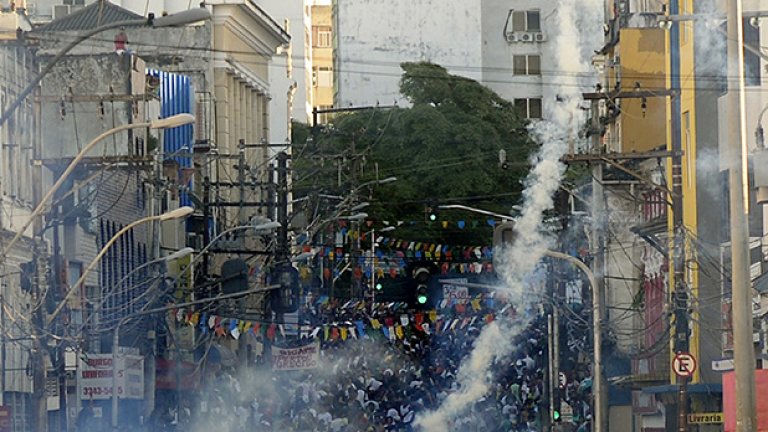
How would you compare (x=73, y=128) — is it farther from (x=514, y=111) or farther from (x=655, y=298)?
(x=514, y=111)

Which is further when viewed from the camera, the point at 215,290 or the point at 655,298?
the point at 215,290

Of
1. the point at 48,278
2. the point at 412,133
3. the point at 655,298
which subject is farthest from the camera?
the point at 412,133

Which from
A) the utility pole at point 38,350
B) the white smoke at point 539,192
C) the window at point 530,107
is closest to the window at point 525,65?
the white smoke at point 539,192

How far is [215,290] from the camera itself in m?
64.9

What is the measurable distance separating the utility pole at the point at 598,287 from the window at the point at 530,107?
52430 mm

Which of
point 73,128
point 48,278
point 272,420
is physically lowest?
point 272,420

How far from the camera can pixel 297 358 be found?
61.5m

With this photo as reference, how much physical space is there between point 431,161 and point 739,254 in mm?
60519

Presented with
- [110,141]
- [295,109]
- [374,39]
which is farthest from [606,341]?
[295,109]

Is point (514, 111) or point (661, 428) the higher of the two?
point (514, 111)

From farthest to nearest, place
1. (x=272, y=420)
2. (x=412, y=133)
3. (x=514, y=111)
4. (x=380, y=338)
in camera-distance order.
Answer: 1. (x=514, y=111)
2. (x=412, y=133)
3. (x=380, y=338)
4. (x=272, y=420)

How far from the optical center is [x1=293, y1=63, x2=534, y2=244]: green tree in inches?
3406

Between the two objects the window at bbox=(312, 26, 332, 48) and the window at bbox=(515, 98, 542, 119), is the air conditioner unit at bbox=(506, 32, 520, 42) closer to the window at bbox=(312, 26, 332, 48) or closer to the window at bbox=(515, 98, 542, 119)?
the window at bbox=(515, 98, 542, 119)

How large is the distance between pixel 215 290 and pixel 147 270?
10.8 ft
